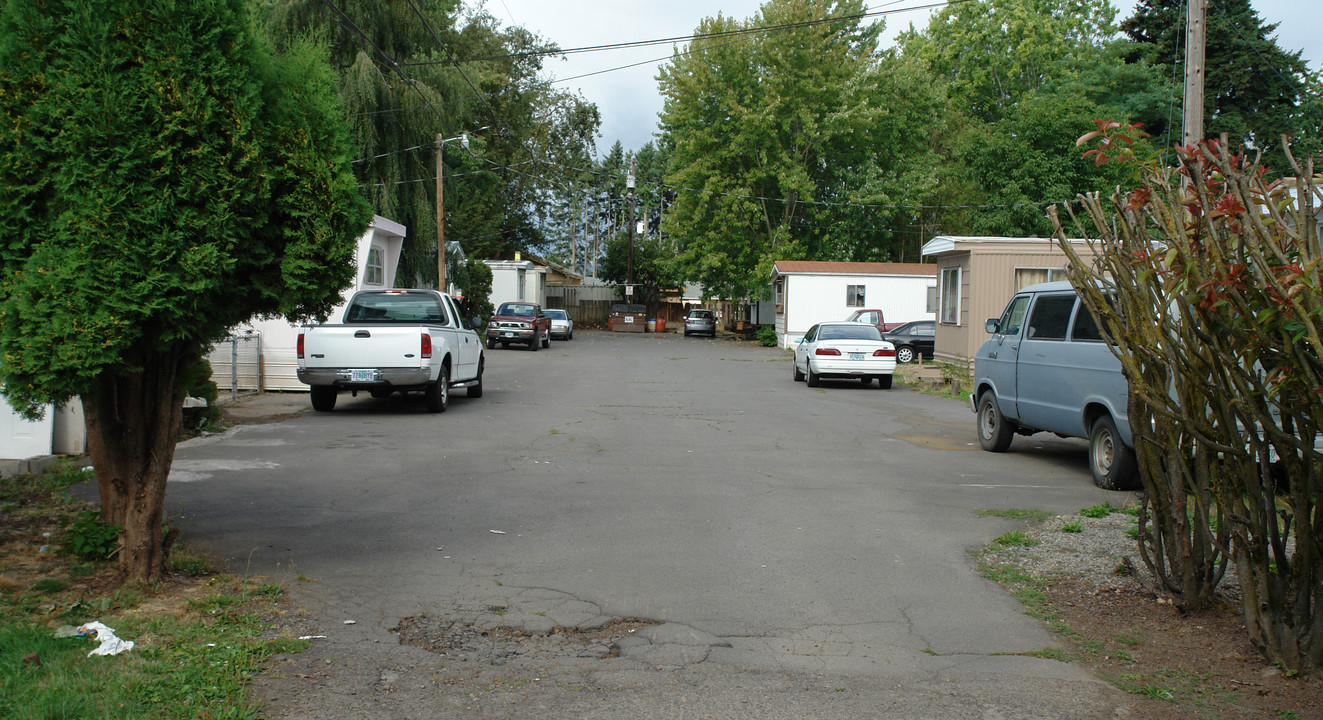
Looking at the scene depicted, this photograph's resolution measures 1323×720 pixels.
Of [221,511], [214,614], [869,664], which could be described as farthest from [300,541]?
[869,664]

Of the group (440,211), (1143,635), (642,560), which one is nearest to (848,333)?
(440,211)

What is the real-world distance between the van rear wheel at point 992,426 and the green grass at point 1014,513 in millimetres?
3333

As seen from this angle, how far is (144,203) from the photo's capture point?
15.8 feet

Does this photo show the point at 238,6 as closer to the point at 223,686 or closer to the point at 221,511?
the point at 223,686

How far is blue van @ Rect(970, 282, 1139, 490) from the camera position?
9.02m

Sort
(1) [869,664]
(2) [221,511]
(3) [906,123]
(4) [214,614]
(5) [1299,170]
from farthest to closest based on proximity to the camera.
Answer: (3) [906,123], (2) [221,511], (4) [214,614], (1) [869,664], (5) [1299,170]

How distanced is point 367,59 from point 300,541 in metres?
24.8

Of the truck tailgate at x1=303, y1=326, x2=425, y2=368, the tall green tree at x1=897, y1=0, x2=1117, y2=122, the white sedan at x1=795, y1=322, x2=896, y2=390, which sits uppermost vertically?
the tall green tree at x1=897, y1=0, x2=1117, y2=122

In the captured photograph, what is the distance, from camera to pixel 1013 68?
176ft

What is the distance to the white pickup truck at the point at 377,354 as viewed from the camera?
1406 centimetres

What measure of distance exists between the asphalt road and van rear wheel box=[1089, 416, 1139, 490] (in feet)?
1.02

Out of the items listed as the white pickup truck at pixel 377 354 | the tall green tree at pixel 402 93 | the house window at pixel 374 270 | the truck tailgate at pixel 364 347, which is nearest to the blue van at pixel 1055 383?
the white pickup truck at pixel 377 354

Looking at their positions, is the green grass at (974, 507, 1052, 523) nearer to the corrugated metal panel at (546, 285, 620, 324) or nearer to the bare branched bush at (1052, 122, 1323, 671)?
the bare branched bush at (1052, 122, 1323, 671)

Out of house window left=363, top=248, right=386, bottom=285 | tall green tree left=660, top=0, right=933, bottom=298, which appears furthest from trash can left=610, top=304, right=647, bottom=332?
house window left=363, top=248, right=386, bottom=285
